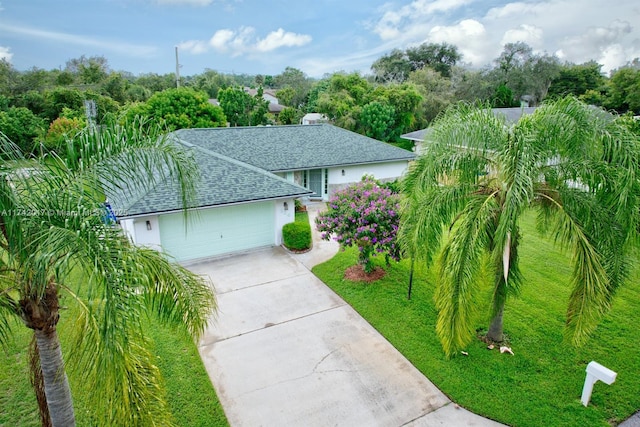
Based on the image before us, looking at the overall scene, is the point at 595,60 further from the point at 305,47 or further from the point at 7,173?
the point at 7,173

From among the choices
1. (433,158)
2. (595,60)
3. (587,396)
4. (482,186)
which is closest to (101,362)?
(433,158)

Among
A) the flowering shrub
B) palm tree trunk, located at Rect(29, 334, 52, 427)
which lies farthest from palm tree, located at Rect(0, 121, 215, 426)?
the flowering shrub

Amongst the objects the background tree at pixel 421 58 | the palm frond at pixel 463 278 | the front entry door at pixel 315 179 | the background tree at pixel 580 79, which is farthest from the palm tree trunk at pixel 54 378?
the background tree at pixel 421 58

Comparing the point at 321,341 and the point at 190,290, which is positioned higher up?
the point at 190,290

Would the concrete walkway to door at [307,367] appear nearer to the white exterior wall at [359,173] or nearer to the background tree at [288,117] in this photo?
the white exterior wall at [359,173]

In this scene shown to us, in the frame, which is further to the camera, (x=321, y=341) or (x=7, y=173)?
(x=321, y=341)

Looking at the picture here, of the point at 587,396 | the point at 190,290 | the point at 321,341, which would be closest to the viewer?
the point at 190,290
